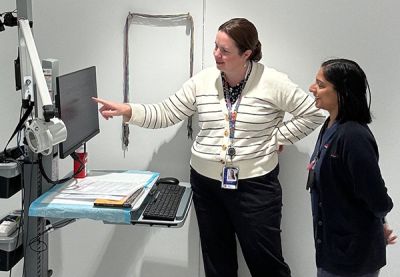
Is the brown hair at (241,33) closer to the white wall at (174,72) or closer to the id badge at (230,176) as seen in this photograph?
the white wall at (174,72)

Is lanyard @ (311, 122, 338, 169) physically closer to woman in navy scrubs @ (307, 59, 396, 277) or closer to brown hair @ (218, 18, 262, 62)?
woman in navy scrubs @ (307, 59, 396, 277)

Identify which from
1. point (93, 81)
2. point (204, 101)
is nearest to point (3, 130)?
point (93, 81)

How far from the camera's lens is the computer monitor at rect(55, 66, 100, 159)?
1.77m

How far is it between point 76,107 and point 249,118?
767mm

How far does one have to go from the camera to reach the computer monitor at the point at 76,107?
177 centimetres

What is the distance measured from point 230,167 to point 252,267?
0.54 meters

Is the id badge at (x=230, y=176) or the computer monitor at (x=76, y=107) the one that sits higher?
the computer monitor at (x=76, y=107)

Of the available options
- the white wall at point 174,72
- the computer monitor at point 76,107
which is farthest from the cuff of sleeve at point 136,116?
the white wall at point 174,72

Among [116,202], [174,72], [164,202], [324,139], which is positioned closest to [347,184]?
[324,139]

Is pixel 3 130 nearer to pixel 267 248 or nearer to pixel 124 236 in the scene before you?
pixel 124 236

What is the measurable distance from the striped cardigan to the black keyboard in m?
0.16

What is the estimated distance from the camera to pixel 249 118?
6.81 ft

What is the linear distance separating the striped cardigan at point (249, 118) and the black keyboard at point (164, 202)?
16 centimetres

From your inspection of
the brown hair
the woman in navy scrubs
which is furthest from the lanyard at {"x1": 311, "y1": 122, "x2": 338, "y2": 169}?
the brown hair
